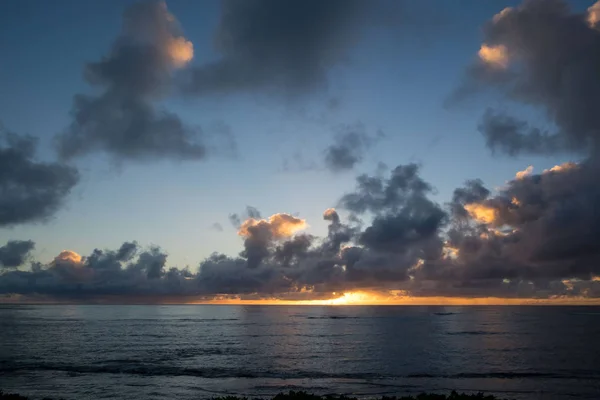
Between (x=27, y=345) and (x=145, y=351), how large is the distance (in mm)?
31845

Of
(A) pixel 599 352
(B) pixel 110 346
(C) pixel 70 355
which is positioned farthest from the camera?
(B) pixel 110 346

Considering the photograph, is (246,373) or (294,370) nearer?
(246,373)

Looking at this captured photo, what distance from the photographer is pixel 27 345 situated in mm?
104438

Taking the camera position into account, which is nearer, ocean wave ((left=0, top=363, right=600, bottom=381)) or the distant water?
the distant water

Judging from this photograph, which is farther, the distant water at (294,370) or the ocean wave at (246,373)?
the ocean wave at (246,373)

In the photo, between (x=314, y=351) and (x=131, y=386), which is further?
(x=314, y=351)

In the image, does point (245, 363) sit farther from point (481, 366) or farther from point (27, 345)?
point (27, 345)

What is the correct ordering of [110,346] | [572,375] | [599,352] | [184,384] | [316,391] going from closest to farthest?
1. [316,391]
2. [184,384]
3. [572,375]
4. [599,352]
5. [110,346]

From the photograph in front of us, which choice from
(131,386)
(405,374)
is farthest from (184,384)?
(405,374)

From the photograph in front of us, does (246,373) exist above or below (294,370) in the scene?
above

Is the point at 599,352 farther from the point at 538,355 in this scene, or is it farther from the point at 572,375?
the point at 572,375

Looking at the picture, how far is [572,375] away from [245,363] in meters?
49.1

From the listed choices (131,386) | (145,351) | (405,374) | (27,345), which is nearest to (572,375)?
(405,374)

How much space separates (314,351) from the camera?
9575 centimetres
